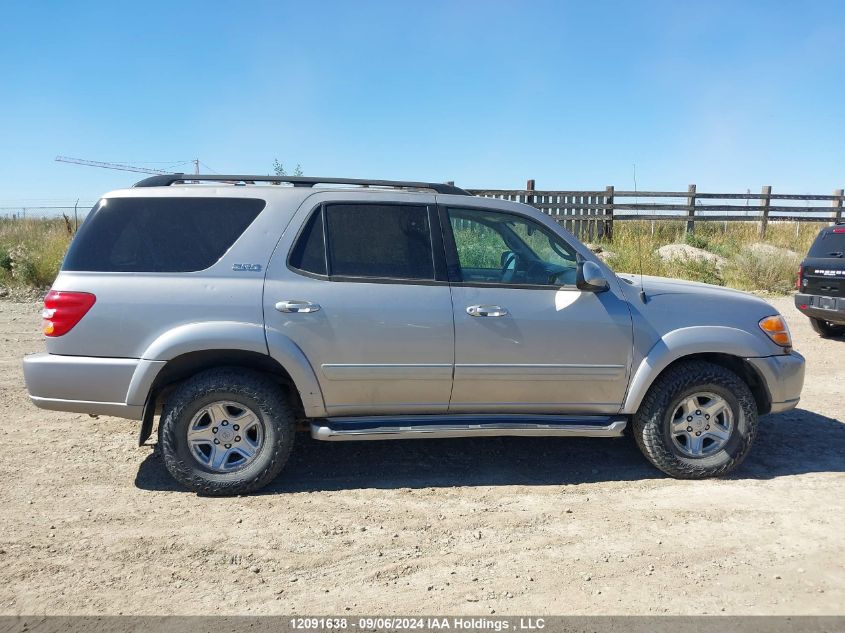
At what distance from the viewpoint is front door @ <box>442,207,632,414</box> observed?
4.31m

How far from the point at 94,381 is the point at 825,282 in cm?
904

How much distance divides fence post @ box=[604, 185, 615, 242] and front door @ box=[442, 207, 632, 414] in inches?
569

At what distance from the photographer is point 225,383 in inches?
162

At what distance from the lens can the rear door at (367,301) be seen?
418 cm

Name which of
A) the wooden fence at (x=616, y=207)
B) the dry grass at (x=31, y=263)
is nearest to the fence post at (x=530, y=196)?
the wooden fence at (x=616, y=207)

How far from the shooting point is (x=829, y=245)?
30.2ft

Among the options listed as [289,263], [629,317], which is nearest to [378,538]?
[289,263]

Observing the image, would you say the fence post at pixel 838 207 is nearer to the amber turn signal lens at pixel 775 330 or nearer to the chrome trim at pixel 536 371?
the amber turn signal lens at pixel 775 330

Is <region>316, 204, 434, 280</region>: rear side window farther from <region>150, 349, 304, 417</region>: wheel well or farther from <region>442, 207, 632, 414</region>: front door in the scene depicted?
<region>150, 349, 304, 417</region>: wheel well

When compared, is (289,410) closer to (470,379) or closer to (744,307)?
(470,379)

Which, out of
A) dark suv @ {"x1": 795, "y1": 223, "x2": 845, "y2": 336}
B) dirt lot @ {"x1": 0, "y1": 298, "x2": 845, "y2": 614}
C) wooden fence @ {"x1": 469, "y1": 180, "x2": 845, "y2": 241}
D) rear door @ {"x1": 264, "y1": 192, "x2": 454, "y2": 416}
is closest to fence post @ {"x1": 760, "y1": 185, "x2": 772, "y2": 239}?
wooden fence @ {"x1": 469, "y1": 180, "x2": 845, "y2": 241}

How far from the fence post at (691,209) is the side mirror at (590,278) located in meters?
16.1

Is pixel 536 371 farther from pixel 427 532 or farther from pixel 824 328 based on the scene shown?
pixel 824 328

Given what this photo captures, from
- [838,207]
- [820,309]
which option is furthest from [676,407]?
[838,207]
